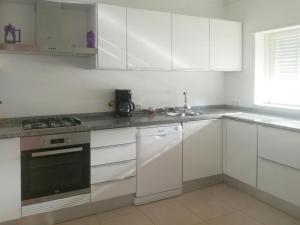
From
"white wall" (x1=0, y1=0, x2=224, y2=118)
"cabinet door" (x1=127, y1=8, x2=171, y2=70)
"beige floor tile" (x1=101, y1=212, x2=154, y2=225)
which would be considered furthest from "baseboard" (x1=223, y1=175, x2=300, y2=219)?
"cabinet door" (x1=127, y1=8, x2=171, y2=70)

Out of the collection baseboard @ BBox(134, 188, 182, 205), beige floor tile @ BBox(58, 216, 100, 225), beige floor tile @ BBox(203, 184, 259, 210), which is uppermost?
baseboard @ BBox(134, 188, 182, 205)

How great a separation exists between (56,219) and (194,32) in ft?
8.36

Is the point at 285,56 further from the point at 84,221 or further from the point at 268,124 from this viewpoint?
the point at 84,221

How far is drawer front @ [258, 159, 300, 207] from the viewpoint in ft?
8.86

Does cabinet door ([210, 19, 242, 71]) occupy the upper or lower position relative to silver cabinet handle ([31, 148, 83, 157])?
upper

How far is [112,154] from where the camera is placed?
2.80 meters

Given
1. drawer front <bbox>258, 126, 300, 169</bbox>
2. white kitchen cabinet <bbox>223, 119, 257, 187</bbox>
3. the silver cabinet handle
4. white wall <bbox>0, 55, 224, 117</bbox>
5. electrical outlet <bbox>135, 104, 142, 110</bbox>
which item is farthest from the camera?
electrical outlet <bbox>135, 104, 142, 110</bbox>

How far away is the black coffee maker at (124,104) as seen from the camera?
3.26m

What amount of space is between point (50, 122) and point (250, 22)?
9.07 ft

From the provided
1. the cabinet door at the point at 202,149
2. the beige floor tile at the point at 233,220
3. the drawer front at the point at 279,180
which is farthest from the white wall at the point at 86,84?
the beige floor tile at the point at 233,220

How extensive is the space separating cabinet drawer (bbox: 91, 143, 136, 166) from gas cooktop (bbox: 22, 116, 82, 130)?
33 centimetres

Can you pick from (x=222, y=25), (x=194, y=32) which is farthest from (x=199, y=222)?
(x=222, y=25)

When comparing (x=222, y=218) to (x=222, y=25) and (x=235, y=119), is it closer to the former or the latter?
(x=235, y=119)

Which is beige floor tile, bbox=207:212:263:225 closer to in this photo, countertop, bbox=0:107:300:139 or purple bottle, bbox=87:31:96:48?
countertop, bbox=0:107:300:139
